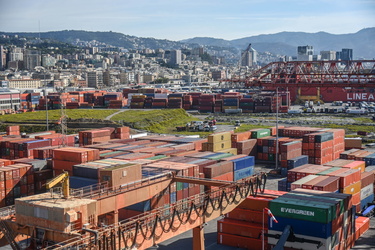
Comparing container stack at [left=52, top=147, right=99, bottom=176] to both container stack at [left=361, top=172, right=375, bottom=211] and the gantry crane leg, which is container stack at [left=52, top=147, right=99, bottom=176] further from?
container stack at [left=361, top=172, right=375, bottom=211]

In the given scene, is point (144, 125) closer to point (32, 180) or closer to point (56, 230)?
point (32, 180)

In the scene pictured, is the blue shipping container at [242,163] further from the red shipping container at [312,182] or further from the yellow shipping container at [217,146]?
the yellow shipping container at [217,146]

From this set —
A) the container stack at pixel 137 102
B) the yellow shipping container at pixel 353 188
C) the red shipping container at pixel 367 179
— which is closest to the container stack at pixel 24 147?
the yellow shipping container at pixel 353 188

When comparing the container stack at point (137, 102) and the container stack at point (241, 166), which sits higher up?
the container stack at point (137, 102)

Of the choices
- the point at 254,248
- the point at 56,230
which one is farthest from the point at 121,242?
the point at 254,248

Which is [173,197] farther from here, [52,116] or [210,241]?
[52,116]

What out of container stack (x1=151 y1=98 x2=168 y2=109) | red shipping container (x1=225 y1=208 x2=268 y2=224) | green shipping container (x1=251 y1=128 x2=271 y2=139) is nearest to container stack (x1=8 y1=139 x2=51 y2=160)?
green shipping container (x1=251 y1=128 x2=271 y2=139)
